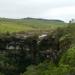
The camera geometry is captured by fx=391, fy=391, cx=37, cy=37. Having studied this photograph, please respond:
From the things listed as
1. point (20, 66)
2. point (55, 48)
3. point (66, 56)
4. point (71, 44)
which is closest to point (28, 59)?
point (20, 66)

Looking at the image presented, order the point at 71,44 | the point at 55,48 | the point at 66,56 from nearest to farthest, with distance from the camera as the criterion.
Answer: the point at 66,56, the point at 71,44, the point at 55,48

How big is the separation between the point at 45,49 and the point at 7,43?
12.3 m

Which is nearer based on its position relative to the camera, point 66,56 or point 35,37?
point 66,56

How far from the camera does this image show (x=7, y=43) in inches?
4033

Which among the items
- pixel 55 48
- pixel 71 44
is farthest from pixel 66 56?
pixel 55 48

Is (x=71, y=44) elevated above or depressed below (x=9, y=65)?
above

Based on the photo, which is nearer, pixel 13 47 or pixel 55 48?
pixel 55 48

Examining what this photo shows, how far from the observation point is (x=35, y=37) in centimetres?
9850

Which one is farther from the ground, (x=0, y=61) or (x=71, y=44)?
(x=71, y=44)

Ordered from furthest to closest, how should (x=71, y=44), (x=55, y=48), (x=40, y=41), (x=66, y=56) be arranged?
(x=40, y=41)
(x=55, y=48)
(x=71, y=44)
(x=66, y=56)

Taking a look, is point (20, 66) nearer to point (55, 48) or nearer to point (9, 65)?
point (9, 65)

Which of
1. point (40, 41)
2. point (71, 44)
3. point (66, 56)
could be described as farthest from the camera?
point (40, 41)

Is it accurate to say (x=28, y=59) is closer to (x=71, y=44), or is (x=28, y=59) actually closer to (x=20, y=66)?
(x=20, y=66)

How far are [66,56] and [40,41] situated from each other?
26.7 m
